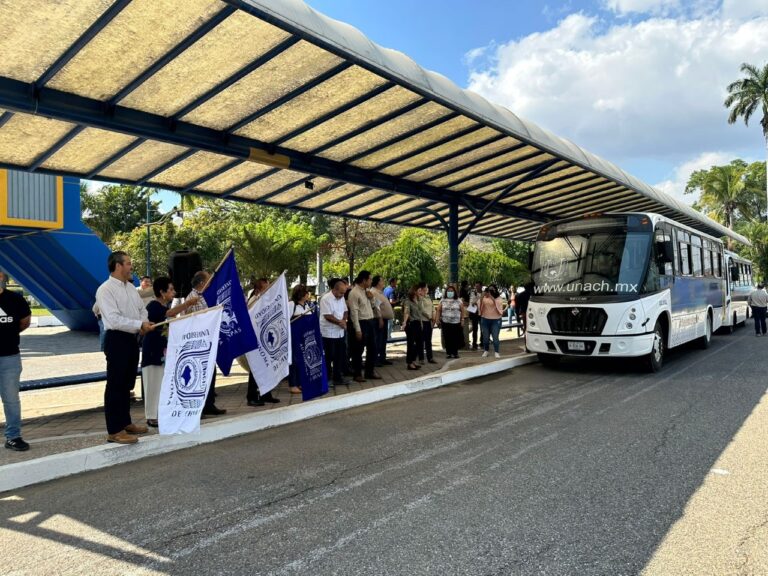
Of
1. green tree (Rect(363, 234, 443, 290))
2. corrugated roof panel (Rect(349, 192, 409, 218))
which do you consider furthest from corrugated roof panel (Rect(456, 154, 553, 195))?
green tree (Rect(363, 234, 443, 290))

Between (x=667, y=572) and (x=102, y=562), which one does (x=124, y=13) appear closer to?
(x=102, y=562)

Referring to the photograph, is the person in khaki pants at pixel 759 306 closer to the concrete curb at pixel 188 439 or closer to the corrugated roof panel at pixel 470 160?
the corrugated roof panel at pixel 470 160

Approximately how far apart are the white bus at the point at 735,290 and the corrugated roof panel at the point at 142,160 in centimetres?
1679

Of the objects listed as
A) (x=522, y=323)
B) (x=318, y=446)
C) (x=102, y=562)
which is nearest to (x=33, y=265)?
(x=522, y=323)

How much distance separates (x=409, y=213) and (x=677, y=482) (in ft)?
36.2

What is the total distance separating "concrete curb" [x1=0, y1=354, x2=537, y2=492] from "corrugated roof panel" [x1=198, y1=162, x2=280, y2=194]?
4406mm

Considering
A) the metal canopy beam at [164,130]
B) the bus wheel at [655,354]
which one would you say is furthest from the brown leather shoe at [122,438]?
the bus wheel at [655,354]

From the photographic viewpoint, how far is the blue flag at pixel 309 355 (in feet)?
25.7

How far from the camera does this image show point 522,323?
16875mm

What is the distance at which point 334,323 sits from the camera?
866 centimetres

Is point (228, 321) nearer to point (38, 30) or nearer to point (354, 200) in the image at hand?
point (38, 30)

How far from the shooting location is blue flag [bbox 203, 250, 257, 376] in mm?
6566

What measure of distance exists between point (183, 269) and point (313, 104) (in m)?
3.92

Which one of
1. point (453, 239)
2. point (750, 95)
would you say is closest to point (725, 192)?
point (750, 95)
